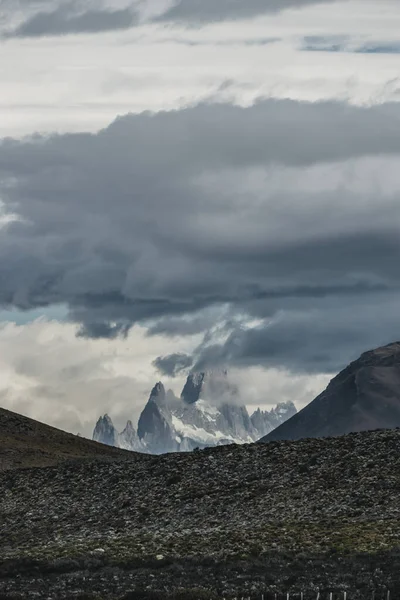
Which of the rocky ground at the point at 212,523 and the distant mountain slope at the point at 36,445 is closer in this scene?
the rocky ground at the point at 212,523

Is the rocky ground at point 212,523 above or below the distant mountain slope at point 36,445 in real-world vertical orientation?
below

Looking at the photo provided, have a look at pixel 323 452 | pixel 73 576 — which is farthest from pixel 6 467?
pixel 73 576

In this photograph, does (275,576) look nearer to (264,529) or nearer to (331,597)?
(331,597)

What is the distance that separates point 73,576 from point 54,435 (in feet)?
399

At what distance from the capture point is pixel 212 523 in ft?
261

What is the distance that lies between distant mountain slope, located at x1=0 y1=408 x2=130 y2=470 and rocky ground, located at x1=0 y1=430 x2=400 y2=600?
40222 mm

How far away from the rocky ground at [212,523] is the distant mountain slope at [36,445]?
40222 mm

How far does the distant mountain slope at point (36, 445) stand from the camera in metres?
146

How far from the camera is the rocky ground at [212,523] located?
196 feet

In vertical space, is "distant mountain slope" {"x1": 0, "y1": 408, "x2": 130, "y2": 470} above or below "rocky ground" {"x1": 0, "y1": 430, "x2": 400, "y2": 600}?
above

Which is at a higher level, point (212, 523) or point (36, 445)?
point (36, 445)

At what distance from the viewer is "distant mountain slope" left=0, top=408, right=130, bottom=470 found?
146462mm

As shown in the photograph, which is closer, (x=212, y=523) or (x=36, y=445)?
(x=212, y=523)

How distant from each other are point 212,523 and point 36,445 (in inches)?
3597
